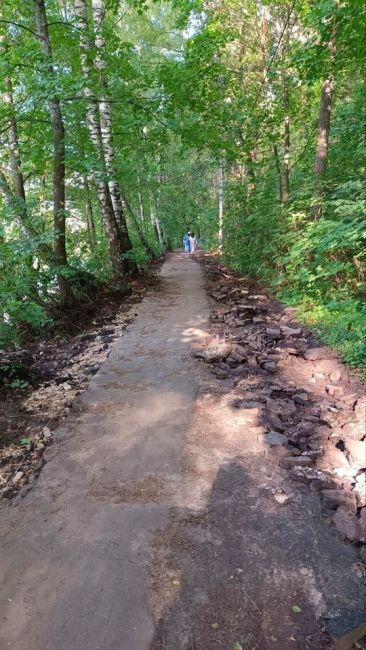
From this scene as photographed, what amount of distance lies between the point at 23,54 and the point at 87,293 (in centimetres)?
464

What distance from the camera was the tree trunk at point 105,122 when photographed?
7.99 meters

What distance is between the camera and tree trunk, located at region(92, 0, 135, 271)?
799cm

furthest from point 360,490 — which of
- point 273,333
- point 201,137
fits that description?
point 201,137

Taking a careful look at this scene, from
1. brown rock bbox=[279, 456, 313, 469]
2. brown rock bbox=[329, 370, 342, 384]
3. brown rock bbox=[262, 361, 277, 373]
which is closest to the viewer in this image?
brown rock bbox=[279, 456, 313, 469]

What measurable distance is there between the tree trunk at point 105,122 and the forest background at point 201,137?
5 centimetres

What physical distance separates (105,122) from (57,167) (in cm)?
380

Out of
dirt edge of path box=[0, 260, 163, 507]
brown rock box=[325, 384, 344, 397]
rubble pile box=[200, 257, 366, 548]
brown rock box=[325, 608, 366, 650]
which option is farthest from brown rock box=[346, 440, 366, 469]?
dirt edge of path box=[0, 260, 163, 507]

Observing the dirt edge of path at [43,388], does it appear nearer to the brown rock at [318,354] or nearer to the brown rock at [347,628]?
the brown rock at [347,628]

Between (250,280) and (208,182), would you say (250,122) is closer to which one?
(250,280)

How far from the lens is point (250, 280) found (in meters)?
11.9

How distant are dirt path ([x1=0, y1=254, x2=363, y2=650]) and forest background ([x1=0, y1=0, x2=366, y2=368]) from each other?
2.45 metres

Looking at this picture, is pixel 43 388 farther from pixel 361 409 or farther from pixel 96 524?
pixel 361 409

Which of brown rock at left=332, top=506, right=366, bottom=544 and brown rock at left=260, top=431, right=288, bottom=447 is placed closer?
brown rock at left=332, top=506, right=366, bottom=544

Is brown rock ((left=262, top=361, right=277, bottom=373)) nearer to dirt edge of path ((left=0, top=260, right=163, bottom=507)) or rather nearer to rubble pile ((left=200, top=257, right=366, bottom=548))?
rubble pile ((left=200, top=257, right=366, bottom=548))
